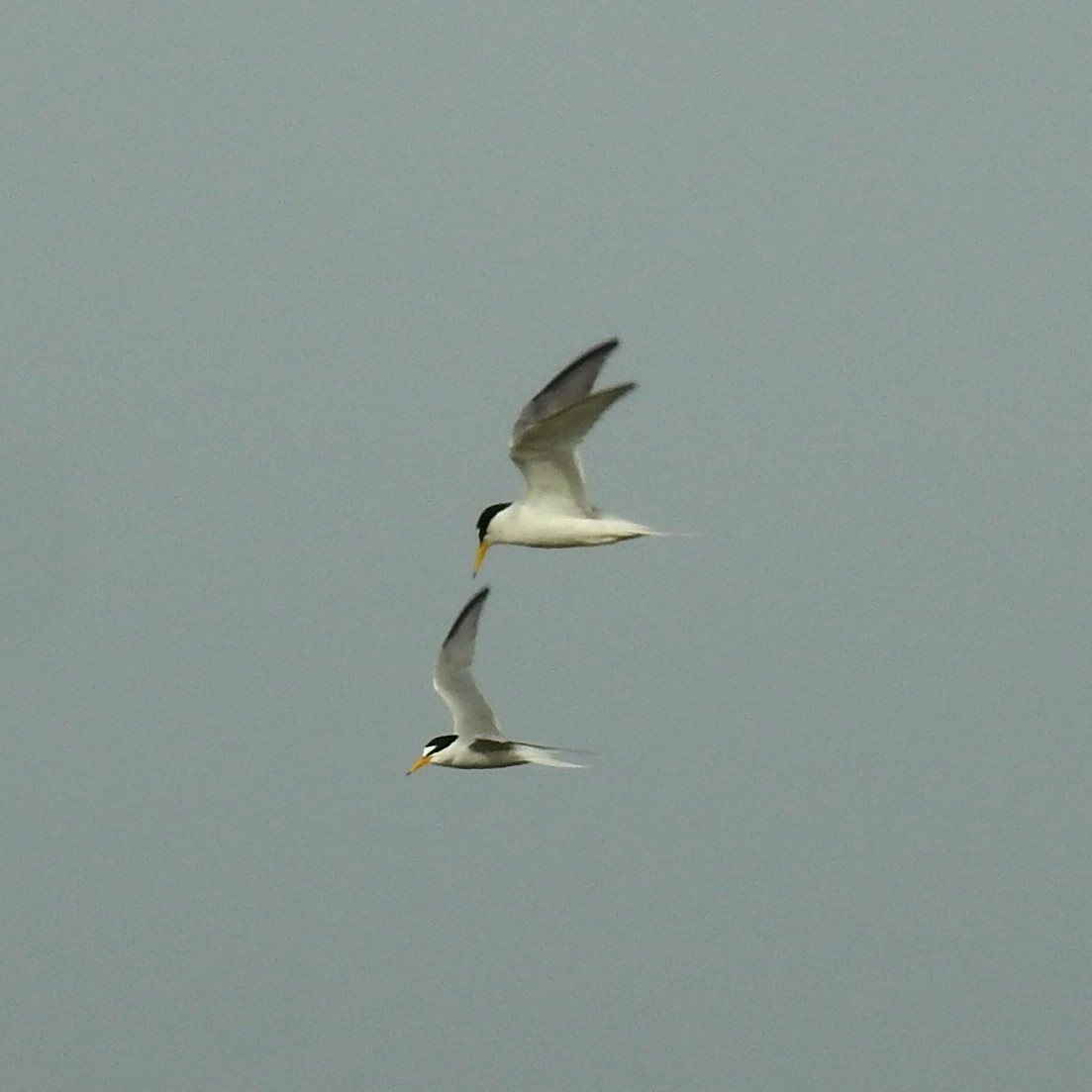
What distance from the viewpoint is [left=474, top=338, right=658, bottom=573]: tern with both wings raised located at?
1611cm

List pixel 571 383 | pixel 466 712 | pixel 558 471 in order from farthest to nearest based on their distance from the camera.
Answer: pixel 466 712
pixel 558 471
pixel 571 383

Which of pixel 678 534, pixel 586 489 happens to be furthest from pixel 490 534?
pixel 678 534

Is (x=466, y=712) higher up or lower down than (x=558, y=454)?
lower down

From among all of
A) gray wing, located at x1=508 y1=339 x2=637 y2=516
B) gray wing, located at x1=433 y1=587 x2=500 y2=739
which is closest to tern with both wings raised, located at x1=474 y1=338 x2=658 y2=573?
gray wing, located at x1=508 y1=339 x2=637 y2=516

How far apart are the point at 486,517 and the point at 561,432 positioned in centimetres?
124

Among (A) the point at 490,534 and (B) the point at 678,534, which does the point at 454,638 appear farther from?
(B) the point at 678,534

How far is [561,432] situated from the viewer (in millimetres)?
16422

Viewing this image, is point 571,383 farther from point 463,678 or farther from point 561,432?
point 463,678

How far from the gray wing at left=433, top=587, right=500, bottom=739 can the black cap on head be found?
95 cm

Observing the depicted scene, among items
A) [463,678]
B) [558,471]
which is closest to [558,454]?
[558,471]

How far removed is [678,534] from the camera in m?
15.6

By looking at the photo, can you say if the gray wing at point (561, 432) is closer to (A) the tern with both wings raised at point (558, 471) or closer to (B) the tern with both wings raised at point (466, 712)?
(A) the tern with both wings raised at point (558, 471)

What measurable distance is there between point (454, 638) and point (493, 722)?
1.98 feet

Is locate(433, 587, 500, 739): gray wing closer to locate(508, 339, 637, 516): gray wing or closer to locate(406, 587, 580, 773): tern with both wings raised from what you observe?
locate(406, 587, 580, 773): tern with both wings raised
